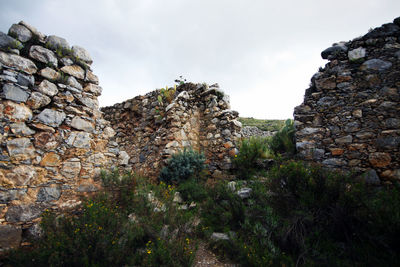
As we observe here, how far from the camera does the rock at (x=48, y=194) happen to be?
2.93 metres

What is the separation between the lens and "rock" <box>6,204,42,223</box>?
259 cm

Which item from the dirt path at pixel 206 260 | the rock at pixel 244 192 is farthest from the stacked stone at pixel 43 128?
the rock at pixel 244 192

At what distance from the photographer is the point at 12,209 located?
2625 millimetres

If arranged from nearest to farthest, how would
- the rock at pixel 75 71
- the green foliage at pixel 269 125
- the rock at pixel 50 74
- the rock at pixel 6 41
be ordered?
1. the rock at pixel 6 41
2. the rock at pixel 50 74
3. the rock at pixel 75 71
4. the green foliage at pixel 269 125

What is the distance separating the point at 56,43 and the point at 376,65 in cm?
703

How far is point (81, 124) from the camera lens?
3664 mm

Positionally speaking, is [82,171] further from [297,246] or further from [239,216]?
[297,246]

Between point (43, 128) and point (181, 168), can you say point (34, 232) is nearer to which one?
point (43, 128)

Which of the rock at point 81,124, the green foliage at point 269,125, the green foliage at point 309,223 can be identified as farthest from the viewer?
the green foliage at point 269,125

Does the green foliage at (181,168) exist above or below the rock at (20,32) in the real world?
below

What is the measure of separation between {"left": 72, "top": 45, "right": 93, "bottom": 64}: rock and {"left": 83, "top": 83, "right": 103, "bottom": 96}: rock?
25.2 inches

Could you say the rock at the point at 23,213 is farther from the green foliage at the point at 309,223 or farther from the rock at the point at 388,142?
the rock at the point at 388,142

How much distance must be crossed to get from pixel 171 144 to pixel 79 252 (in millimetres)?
3059

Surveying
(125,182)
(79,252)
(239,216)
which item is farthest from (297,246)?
(125,182)
